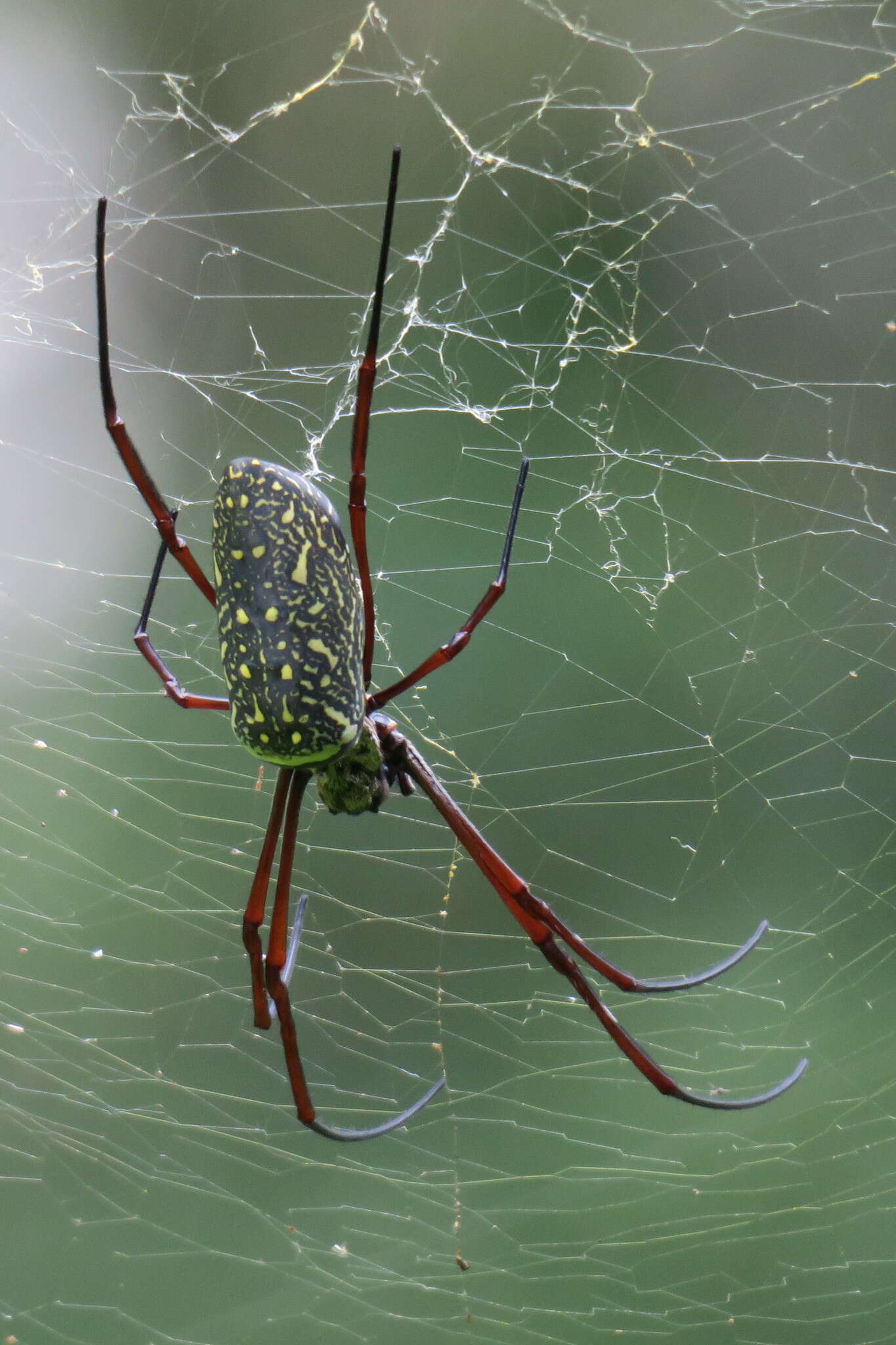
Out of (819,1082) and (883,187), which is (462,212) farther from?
(819,1082)

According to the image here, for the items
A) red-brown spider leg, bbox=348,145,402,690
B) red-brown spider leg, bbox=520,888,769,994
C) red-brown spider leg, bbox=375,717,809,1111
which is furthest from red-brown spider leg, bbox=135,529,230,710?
red-brown spider leg, bbox=520,888,769,994

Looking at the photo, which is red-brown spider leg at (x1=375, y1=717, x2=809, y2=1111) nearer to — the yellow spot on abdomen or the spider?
the spider

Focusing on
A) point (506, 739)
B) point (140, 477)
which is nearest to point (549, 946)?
point (140, 477)

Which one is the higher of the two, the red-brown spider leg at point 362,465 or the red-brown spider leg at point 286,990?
the red-brown spider leg at point 362,465

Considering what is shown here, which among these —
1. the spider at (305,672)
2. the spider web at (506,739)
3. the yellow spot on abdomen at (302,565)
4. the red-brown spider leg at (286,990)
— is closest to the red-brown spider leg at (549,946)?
the spider at (305,672)

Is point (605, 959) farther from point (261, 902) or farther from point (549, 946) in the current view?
point (261, 902)

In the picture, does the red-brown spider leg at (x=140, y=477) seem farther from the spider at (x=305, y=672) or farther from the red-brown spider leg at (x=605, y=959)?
the red-brown spider leg at (x=605, y=959)
